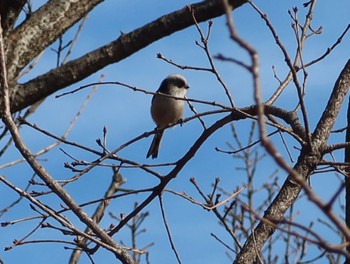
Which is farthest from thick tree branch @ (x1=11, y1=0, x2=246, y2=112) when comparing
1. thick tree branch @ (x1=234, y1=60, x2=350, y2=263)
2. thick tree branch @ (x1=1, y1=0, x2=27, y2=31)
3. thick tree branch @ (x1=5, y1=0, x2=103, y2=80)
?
thick tree branch @ (x1=234, y1=60, x2=350, y2=263)

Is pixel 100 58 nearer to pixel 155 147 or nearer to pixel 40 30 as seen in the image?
pixel 40 30

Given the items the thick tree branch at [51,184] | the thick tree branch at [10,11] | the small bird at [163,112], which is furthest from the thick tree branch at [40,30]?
the thick tree branch at [51,184]

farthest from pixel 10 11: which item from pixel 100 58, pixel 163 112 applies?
pixel 163 112

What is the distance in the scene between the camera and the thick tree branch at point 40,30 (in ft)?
11.9

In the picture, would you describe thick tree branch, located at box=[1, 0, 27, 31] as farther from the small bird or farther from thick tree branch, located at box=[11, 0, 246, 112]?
the small bird

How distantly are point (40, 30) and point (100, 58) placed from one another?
0.37m

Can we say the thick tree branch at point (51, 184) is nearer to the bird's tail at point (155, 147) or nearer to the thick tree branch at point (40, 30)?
the thick tree branch at point (40, 30)

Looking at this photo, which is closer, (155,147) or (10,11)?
(10,11)

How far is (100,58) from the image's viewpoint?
3.59 meters

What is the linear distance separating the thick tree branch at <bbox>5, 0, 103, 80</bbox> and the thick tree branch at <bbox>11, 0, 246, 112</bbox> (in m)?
0.12

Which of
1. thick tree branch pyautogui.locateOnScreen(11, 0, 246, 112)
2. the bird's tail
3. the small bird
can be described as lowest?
thick tree branch pyautogui.locateOnScreen(11, 0, 246, 112)

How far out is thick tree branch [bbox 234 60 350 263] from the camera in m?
2.16

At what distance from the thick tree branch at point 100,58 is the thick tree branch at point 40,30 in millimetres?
122

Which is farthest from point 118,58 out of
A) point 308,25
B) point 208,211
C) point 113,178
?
point 113,178
